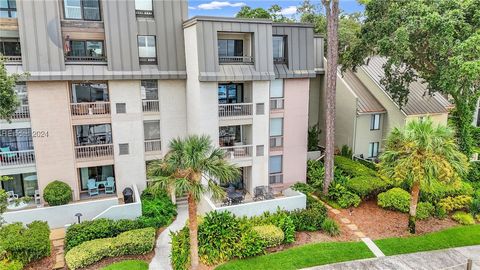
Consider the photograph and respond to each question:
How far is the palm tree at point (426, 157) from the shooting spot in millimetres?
17281

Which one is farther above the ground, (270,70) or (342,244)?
(270,70)

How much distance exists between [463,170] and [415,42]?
32.9 feet

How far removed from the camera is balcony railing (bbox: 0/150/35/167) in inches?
785

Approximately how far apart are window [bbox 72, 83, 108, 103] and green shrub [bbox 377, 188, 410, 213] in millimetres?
18016

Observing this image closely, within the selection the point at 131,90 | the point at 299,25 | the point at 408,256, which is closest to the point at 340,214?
the point at 408,256

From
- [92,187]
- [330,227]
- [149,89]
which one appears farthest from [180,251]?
[149,89]

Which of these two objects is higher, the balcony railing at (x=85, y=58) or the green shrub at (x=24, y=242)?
the balcony railing at (x=85, y=58)

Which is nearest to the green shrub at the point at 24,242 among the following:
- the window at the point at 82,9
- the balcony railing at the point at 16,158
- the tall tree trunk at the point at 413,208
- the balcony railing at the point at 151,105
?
the balcony railing at the point at 16,158

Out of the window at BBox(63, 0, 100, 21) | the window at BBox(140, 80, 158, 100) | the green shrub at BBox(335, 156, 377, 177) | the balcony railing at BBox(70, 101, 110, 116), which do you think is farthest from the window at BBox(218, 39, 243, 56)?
the green shrub at BBox(335, 156, 377, 177)

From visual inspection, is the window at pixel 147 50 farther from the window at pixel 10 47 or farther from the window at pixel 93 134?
the window at pixel 10 47

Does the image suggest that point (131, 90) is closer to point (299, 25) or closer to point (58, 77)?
point (58, 77)

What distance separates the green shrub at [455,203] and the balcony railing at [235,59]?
14.5 metres

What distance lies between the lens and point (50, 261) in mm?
16562

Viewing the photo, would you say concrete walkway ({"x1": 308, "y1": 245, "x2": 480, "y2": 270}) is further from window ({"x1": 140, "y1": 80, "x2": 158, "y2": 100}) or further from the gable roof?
window ({"x1": 140, "y1": 80, "x2": 158, "y2": 100})
